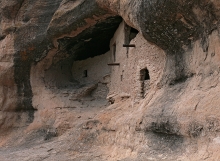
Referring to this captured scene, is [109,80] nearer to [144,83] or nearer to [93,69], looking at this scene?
[93,69]

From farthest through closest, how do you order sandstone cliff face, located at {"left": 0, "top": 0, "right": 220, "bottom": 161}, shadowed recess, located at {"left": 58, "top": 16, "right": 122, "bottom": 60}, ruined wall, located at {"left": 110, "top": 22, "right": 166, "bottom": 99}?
shadowed recess, located at {"left": 58, "top": 16, "right": 122, "bottom": 60} → ruined wall, located at {"left": 110, "top": 22, "right": 166, "bottom": 99} → sandstone cliff face, located at {"left": 0, "top": 0, "right": 220, "bottom": 161}

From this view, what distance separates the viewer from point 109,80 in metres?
10.2

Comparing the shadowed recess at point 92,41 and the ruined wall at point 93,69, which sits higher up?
the shadowed recess at point 92,41

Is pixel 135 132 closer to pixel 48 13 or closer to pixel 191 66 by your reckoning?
pixel 191 66

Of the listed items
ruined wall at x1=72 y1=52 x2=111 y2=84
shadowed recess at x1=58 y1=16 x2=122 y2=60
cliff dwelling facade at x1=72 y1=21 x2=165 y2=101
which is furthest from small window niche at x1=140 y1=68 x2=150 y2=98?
ruined wall at x1=72 y1=52 x2=111 y2=84

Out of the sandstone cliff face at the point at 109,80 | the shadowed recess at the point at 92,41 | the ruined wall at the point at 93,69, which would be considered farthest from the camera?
the ruined wall at the point at 93,69

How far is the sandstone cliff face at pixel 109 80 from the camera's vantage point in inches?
195

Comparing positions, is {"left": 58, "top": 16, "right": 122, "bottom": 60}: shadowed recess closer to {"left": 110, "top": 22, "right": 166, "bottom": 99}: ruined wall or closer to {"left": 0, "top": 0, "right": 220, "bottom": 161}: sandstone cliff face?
{"left": 0, "top": 0, "right": 220, "bottom": 161}: sandstone cliff face

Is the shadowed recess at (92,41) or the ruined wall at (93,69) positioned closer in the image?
the shadowed recess at (92,41)

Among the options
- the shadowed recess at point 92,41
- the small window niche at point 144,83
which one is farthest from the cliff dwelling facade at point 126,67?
the shadowed recess at point 92,41

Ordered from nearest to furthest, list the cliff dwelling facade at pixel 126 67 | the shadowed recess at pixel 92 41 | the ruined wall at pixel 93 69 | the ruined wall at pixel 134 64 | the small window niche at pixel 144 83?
the ruined wall at pixel 134 64, the cliff dwelling facade at pixel 126 67, the small window niche at pixel 144 83, the shadowed recess at pixel 92 41, the ruined wall at pixel 93 69

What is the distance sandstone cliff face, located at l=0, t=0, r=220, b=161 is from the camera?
4961mm

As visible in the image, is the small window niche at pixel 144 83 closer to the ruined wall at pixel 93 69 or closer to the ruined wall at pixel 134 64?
the ruined wall at pixel 134 64

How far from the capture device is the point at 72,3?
28.8ft
